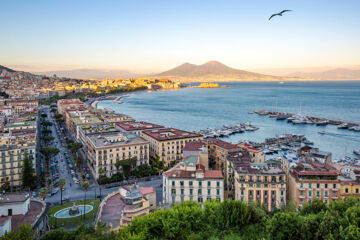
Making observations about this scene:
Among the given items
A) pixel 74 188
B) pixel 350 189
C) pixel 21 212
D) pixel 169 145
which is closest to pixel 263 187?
pixel 350 189

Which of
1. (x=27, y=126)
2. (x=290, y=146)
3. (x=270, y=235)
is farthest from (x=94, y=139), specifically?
(x=290, y=146)

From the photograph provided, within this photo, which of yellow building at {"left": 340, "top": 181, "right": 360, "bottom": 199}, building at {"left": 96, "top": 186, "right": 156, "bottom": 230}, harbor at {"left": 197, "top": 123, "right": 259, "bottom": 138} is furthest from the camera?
harbor at {"left": 197, "top": 123, "right": 259, "bottom": 138}

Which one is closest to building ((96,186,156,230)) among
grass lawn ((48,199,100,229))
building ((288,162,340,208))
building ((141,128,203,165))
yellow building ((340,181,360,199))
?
grass lawn ((48,199,100,229))

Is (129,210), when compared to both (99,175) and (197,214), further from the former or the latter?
(99,175)

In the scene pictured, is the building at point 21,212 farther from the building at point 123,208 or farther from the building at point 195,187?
the building at point 195,187

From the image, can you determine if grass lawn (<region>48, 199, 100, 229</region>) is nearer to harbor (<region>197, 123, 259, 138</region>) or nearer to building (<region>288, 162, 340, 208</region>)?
building (<region>288, 162, 340, 208</region>)

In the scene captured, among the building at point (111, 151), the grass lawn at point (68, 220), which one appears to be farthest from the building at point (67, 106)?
the grass lawn at point (68, 220)
